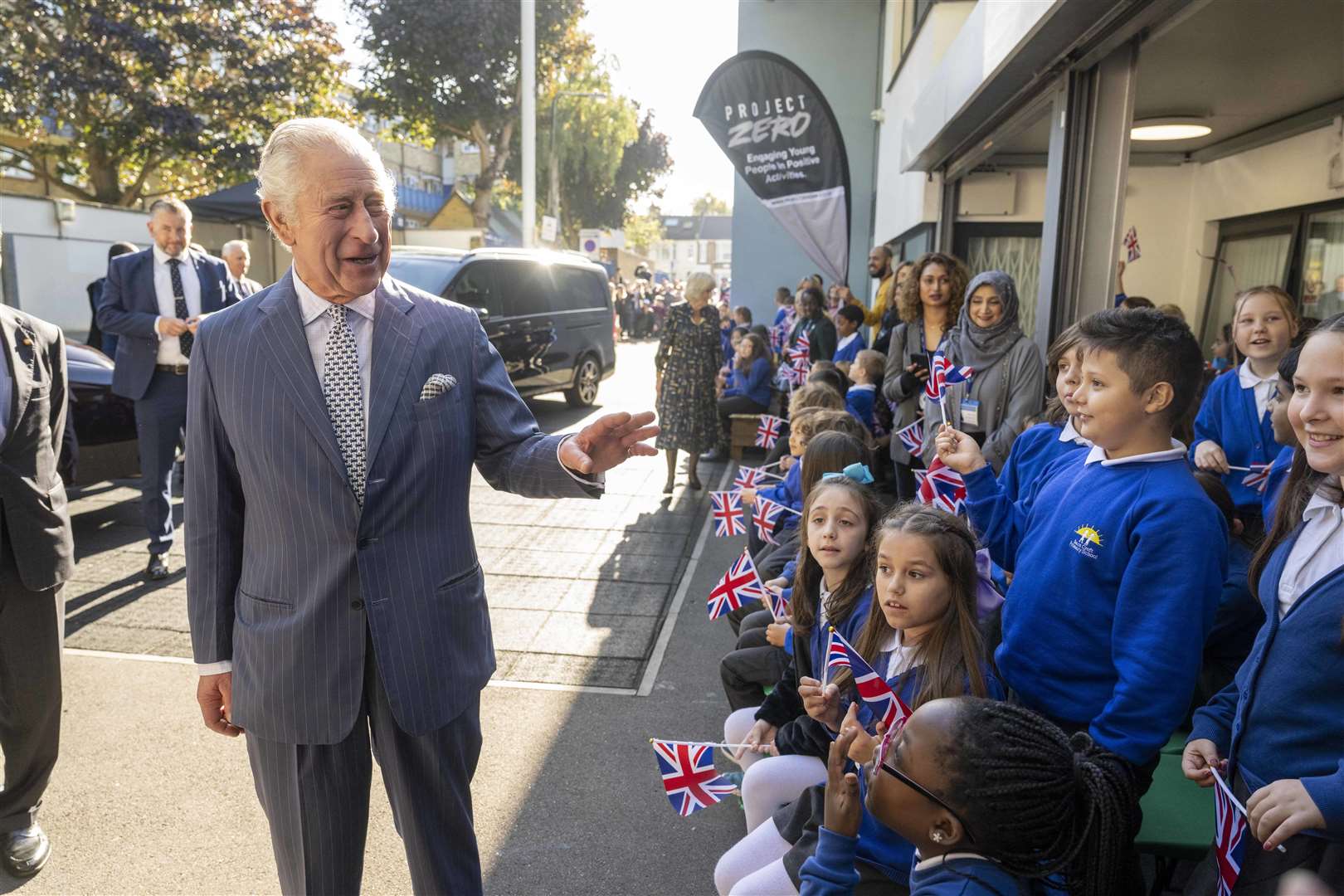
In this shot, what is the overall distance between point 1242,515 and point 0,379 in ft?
14.4

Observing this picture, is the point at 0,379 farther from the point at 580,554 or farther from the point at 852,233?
the point at 852,233

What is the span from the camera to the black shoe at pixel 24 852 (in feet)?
9.77

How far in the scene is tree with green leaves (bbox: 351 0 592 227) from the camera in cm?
2941

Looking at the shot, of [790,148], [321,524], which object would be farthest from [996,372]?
[790,148]

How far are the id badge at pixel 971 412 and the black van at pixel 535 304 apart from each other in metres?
6.51

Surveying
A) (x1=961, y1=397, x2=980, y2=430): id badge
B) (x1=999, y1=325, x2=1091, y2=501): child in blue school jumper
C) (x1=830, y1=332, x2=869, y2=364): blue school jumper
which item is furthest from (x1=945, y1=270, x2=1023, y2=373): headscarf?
(x1=830, y1=332, x2=869, y2=364): blue school jumper

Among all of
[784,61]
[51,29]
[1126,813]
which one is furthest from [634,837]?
[51,29]

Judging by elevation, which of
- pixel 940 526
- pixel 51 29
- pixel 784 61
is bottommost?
pixel 940 526

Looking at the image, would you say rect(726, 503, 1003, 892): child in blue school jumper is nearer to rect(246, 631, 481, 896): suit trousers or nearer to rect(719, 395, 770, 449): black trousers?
rect(246, 631, 481, 896): suit trousers

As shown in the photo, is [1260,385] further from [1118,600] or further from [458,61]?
[458,61]

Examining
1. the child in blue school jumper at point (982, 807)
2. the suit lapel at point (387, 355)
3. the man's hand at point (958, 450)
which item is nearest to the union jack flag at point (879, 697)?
the child in blue school jumper at point (982, 807)

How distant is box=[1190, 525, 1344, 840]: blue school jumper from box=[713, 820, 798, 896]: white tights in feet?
3.52

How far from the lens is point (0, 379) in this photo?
9.77ft

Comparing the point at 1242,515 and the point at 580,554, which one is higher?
the point at 1242,515
